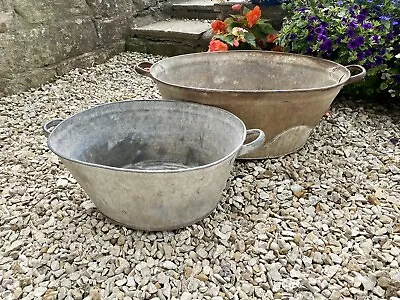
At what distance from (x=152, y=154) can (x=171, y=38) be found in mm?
1569

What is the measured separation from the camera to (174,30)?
2.89 m

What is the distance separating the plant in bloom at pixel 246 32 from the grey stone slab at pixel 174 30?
0.35 metres

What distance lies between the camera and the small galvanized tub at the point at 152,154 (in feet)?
3.62

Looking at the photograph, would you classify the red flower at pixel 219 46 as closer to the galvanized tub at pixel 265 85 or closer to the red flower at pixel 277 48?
the galvanized tub at pixel 265 85

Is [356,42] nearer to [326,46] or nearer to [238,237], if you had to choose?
[326,46]

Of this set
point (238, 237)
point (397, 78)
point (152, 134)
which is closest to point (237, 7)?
point (397, 78)

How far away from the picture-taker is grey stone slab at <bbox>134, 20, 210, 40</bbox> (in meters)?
2.81

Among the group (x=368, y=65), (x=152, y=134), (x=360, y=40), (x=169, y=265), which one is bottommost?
(x=169, y=265)

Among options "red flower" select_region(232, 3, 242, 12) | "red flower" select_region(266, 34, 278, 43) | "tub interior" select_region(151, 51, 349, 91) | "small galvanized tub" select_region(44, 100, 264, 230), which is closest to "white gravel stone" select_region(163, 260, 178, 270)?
"small galvanized tub" select_region(44, 100, 264, 230)

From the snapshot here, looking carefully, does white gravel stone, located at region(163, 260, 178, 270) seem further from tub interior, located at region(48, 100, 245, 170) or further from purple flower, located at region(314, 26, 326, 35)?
purple flower, located at region(314, 26, 326, 35)

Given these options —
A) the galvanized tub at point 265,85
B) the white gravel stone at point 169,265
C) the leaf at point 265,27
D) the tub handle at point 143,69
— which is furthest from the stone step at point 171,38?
the white gravel stone at point 169,265

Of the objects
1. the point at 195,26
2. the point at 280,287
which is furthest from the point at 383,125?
the point at 195,26

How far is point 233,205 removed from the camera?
139 cm

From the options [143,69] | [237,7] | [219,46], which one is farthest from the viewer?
[237,7]
